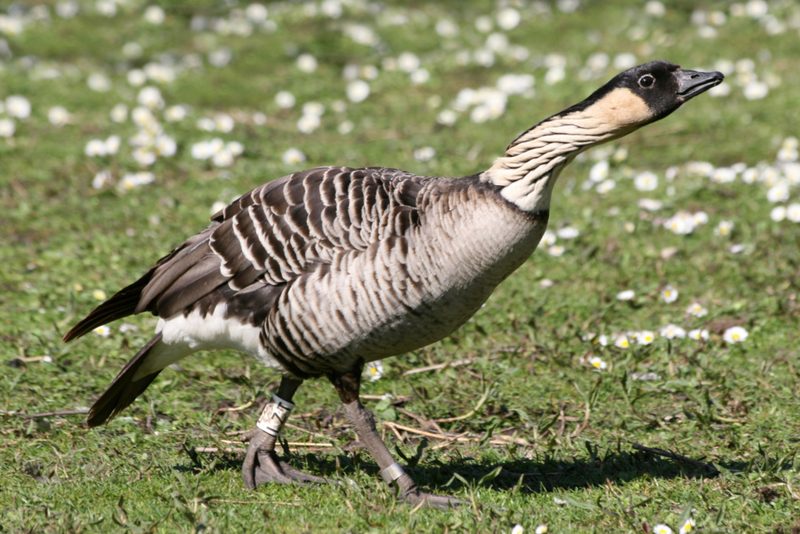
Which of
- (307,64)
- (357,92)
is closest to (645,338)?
(357,92)

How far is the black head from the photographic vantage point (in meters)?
3.63

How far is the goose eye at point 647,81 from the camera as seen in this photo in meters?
3.65

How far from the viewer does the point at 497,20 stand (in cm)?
1288

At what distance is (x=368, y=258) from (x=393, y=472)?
100cm

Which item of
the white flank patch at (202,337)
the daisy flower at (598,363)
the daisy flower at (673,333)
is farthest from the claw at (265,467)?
the daisy flower at (673,333)

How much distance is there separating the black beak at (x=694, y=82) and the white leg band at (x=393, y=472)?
6.62 ft

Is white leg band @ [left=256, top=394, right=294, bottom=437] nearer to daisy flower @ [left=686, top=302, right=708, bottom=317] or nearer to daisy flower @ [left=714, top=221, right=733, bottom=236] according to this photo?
daisy flower @ [left=686, top=302, right=708, bottom=317]

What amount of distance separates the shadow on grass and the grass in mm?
15

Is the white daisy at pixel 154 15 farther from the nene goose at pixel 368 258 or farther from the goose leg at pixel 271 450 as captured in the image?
the goose leg at pixel 271 450

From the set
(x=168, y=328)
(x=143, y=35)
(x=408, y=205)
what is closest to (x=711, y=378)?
(x=408, y=205)

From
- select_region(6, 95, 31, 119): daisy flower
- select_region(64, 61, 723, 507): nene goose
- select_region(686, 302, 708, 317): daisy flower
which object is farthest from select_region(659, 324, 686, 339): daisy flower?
select_region(6, 95, 31, 119): daisy flower

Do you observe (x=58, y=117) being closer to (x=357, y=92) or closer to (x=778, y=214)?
(x=357, y=92)

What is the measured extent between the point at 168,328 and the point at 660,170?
17.9 feet

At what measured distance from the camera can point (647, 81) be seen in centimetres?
366
